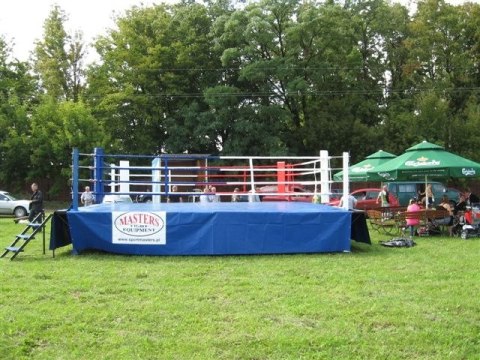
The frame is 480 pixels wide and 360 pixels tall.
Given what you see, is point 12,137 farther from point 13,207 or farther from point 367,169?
point 367,169

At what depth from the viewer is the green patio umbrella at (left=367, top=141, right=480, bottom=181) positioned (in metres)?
13.8

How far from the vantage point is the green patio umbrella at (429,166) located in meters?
13.8

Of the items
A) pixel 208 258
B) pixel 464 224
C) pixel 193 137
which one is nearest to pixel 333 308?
pixel 208 258

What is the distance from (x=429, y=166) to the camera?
45.4 feet

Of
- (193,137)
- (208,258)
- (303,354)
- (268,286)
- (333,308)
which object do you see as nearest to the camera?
(303,354)

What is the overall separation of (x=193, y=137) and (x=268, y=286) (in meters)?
28.5

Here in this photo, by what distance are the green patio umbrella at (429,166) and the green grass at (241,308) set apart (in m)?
4.70

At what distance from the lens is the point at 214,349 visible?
4.78 meters

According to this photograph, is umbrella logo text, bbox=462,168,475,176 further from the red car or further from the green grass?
the red car

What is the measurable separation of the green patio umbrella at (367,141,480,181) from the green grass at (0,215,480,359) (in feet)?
15.4

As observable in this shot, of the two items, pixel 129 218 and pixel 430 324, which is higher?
pixel 129 218

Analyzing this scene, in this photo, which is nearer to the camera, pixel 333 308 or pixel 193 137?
pixel 333 308

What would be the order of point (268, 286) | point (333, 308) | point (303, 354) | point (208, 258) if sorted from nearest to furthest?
1. point (303, 354)
2. point (333, 308)
3. point (268, 286)
4. point (208, 258)

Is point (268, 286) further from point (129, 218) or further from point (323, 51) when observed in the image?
point (323, 51)
